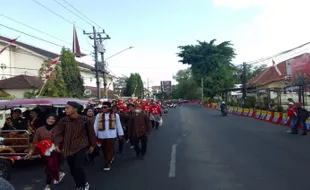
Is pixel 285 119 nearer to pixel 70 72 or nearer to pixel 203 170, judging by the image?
pixel 203 170

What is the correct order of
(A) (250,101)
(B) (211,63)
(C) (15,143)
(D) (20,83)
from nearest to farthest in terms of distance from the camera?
(C) (15,143)
(D) (20,83)
(A) (250,101)
(B) (211,63)

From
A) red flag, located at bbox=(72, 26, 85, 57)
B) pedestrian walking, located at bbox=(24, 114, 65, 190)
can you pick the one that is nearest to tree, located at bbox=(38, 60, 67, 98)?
red flag, located at bbox=(72, 26, 85, 57)

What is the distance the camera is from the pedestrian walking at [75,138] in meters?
5.63

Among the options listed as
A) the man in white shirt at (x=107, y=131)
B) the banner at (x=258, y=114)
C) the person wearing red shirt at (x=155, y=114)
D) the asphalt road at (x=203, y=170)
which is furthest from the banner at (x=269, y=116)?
the man in white shirt at (x=107, y=131)

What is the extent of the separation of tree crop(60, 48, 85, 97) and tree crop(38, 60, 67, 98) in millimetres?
1392

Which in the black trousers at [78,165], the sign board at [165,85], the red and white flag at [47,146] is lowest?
the black trousers at [78,165]

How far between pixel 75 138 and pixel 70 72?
27522mm

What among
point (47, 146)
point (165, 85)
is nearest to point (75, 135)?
point (47, 146)

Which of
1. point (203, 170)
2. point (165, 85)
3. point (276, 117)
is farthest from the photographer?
point (165, 85)

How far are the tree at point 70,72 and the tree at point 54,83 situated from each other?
54.8 inches

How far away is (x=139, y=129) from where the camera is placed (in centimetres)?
927

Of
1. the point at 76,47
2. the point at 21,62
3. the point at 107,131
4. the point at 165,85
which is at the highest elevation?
the point at 76,47

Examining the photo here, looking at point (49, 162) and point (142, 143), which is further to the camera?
point (142, 143)

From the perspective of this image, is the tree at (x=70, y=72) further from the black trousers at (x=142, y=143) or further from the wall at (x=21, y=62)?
the black trousers at (x=142, y=143)
